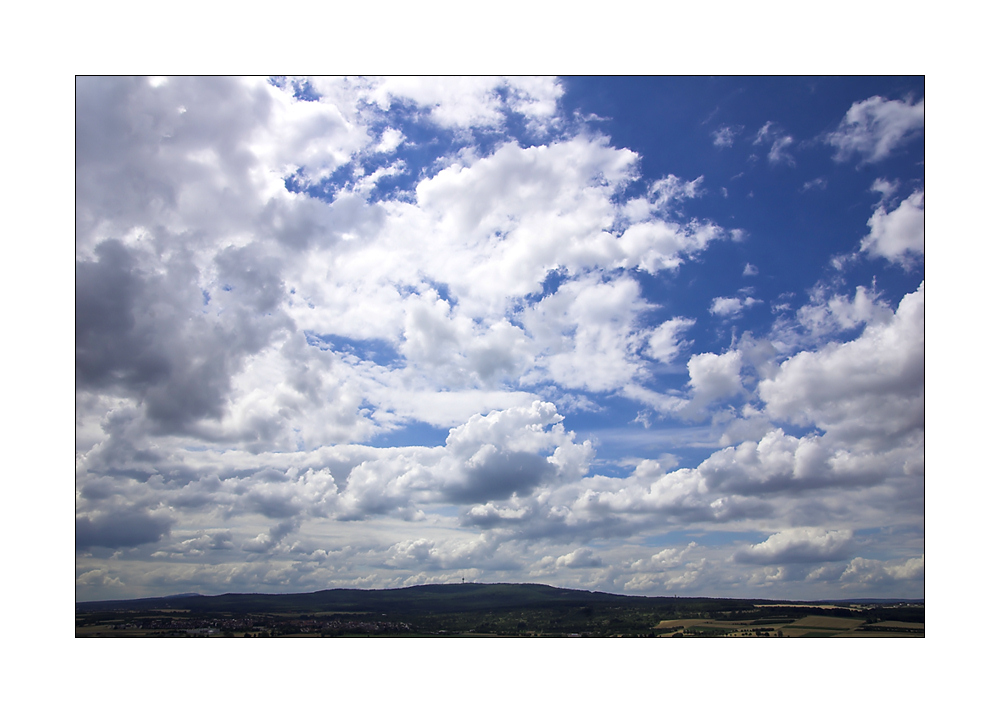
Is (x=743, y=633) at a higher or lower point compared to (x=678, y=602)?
higher

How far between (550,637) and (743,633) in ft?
62.6

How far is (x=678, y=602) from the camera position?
67.2 meters

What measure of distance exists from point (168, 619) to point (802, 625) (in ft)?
227
